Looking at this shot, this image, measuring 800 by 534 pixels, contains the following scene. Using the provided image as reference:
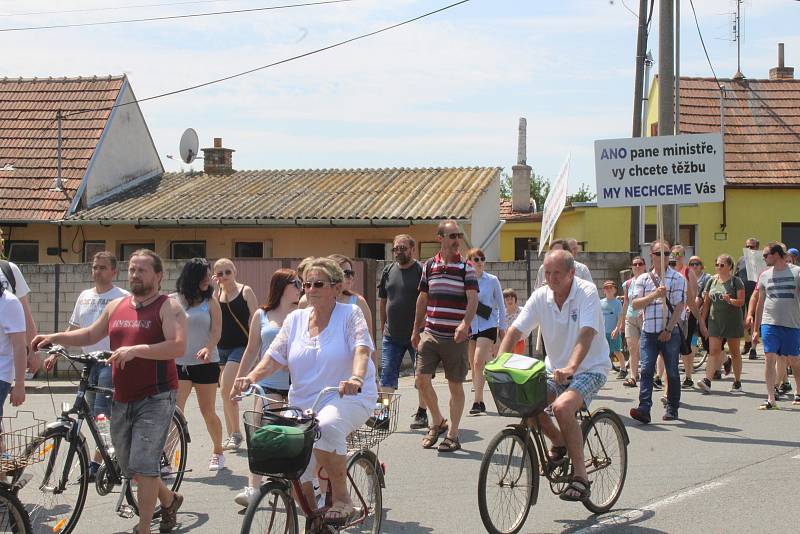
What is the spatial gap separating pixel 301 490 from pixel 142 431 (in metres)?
1.22

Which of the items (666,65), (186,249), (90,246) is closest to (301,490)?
(666,65)

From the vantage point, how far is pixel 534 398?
623cm

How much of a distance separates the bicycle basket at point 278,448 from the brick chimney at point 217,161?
1053 inches

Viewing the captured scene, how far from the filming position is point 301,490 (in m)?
5.37

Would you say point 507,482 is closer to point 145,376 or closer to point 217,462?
point 145,376

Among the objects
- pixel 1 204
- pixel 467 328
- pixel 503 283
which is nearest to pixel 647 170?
pixel 467 328

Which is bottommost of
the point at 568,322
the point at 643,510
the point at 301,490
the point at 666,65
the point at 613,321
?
the point at 643,510

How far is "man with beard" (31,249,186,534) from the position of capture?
19.7 feet

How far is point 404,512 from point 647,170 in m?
6.85

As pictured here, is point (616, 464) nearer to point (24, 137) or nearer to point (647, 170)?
point (647, 170)

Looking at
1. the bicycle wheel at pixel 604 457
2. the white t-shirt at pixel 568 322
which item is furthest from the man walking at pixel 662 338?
the white t-shirt at pixel 568 322

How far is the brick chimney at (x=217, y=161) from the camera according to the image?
3122cm

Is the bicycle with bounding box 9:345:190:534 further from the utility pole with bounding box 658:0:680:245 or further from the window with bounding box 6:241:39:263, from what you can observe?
the window with bounding box 6:241:39:263

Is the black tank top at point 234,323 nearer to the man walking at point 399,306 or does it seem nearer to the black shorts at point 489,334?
the man walking at point 399,306
